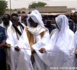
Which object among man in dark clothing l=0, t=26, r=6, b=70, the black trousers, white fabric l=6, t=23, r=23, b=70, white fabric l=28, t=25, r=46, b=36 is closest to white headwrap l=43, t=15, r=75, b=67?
white fabric l=28, t=25, r=46, b=36

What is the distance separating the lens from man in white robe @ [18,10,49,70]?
7422 mm

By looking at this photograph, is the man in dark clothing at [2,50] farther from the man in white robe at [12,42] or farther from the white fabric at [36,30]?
the white fabric at [36,30]

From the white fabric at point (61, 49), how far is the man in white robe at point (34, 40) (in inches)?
6.6

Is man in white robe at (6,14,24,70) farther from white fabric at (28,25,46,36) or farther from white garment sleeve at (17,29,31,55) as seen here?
white fabric at (28,25,46,36)

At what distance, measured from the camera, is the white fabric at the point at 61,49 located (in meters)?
6.97

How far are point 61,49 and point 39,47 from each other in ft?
1.98

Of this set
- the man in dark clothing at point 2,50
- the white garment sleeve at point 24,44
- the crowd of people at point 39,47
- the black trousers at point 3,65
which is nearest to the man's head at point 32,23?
the crowd of people at point 39,47

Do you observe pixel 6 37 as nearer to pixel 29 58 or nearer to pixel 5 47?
pixel 5 47

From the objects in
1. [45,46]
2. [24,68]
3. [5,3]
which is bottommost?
[5,3]

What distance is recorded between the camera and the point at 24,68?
752 centimetres

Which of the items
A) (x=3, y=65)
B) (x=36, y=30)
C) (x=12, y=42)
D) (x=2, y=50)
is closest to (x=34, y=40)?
(x=36, y=30)

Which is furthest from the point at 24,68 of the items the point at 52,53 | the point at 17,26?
the point at 17,26

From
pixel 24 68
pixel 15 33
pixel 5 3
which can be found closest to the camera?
pixel 24 68

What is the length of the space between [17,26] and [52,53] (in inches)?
64.0
